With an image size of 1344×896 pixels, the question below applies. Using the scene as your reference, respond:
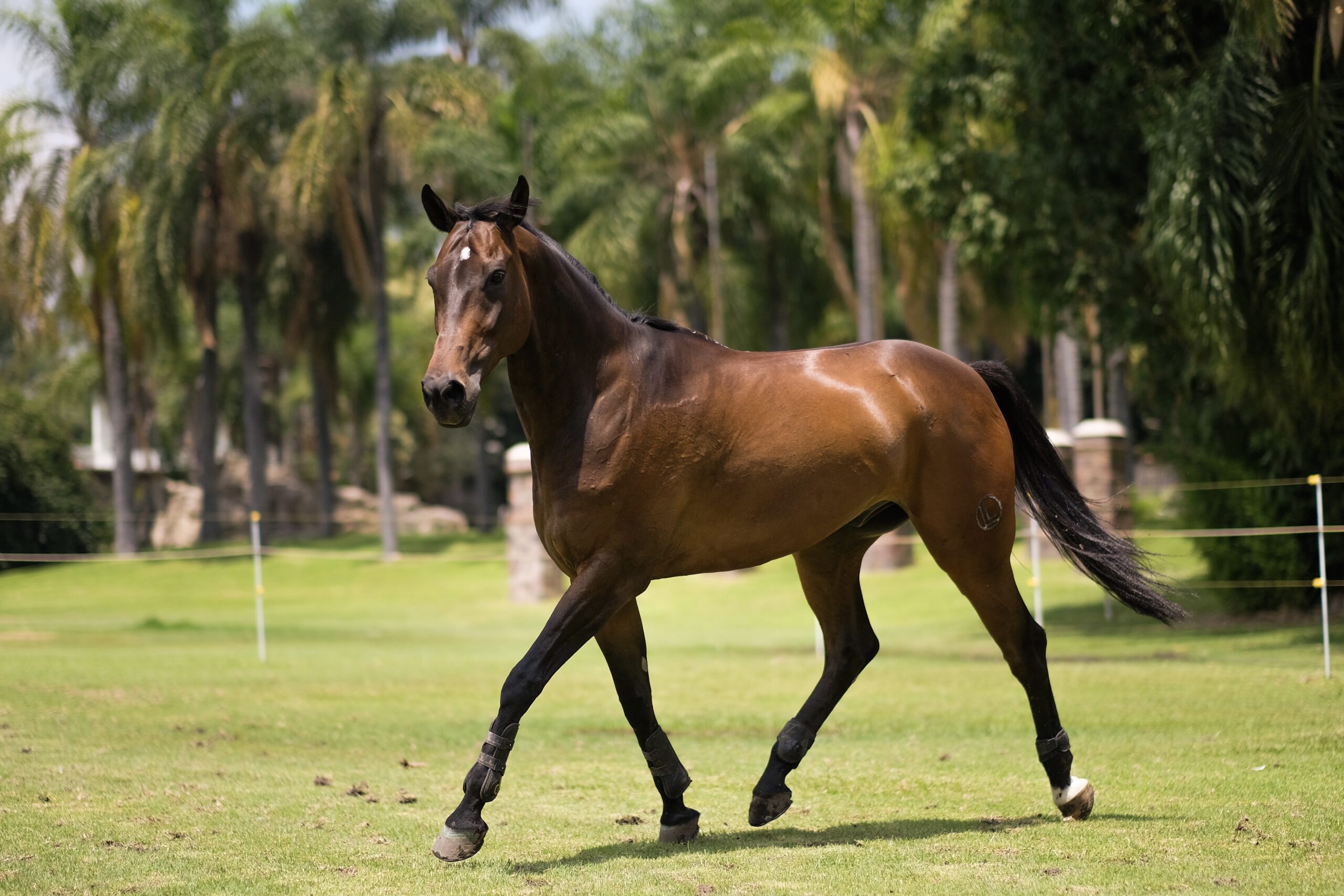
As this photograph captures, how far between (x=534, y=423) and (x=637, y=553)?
0.66 m

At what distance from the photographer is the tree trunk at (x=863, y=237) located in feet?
87.5

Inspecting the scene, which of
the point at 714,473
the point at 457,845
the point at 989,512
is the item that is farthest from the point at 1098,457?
the point at 457,845

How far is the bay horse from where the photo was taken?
505 cm

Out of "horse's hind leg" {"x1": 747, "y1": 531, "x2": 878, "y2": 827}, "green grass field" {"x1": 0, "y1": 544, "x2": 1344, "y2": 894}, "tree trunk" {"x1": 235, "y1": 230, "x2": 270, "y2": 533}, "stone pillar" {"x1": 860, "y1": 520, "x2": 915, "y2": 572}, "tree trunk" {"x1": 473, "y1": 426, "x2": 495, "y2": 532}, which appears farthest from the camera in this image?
"tree trunk" {"x1": 473, "y1": 426, "x2": 495, "y2": 532}

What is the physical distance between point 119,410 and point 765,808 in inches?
1257

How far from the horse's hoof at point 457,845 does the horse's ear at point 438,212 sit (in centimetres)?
226

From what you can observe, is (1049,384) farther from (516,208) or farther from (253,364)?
(516,208)

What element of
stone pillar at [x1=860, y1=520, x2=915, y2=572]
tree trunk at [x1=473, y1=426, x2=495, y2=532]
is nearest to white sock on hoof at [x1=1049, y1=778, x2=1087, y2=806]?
stone pillar at [x1=860, y1=520, x2=915, y2=572]

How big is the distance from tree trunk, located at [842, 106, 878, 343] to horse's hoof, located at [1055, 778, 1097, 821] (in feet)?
67.3

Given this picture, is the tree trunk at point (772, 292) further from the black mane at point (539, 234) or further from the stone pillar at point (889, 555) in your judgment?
the black mane at point (539, 234)

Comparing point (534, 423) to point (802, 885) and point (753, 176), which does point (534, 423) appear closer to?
point (802, 885)

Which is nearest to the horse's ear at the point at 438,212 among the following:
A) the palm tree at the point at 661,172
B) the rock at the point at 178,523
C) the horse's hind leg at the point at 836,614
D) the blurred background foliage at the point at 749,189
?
the horse's hind leg at the point at 836,614

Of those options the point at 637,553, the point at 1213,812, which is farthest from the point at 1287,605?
the point at 637,553

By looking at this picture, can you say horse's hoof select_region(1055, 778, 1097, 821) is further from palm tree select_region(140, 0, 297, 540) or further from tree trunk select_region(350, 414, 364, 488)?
tree trunk select_region(350, 414, 364, 488)
